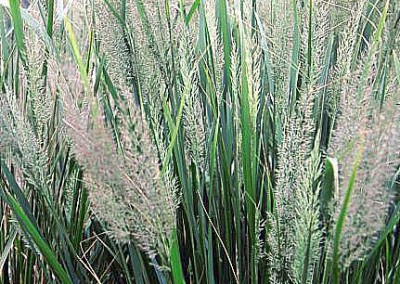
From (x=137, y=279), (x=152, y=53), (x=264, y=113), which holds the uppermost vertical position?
(x=152, y=53)

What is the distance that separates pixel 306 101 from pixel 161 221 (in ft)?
0.78

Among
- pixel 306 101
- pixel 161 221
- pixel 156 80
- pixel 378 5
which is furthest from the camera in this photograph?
pixel 378 5

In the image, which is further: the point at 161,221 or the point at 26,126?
the point at 26,126

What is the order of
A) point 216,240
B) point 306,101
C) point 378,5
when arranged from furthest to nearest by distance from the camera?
point 378,5 → point 216,240 → point 306,101

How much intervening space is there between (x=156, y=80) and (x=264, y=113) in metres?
0.25

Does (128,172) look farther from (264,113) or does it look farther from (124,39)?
(264,113)

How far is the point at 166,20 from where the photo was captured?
2.85 feet

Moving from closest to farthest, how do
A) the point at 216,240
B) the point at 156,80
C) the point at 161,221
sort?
1. the point at 161,221
2. the point at 156,80
3. the point at 216,240

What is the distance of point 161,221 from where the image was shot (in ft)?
2.00

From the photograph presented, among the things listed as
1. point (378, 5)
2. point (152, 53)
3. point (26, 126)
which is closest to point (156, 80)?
point (152, 53)

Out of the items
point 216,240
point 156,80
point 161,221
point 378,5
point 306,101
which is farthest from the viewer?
point 378,5

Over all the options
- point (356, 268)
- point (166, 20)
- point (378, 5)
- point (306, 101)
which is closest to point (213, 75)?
point (166, 20)

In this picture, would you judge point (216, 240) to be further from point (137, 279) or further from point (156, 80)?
point (156, 80)

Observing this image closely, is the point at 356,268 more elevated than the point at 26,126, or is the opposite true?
the point at 26,126
